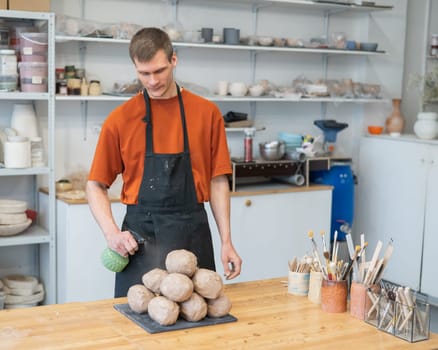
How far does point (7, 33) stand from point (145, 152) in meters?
1.79

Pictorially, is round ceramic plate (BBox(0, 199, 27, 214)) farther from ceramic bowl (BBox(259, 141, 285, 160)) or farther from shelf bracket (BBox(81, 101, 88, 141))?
ceramic bowl (BBox(259, 141, 285, 160))

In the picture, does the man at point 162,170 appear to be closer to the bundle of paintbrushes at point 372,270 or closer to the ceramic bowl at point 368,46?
the bundle of paintbrushes at point 372,270

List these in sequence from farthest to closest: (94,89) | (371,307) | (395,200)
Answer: (395,200) → (94,89) → (371,307)

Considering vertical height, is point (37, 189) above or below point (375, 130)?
below

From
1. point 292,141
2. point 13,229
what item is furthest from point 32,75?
point 292,141

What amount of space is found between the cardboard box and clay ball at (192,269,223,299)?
2394mm

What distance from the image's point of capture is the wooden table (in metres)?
1.91

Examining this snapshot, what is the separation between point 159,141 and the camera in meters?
2.67

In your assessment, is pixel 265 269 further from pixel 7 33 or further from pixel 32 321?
pixel 32 321

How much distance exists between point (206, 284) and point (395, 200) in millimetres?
3221

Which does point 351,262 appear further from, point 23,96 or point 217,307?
point 23,96

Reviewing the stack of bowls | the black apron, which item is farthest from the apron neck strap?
the stack of bowls

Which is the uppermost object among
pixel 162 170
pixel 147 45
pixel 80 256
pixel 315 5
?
pixel 315 5

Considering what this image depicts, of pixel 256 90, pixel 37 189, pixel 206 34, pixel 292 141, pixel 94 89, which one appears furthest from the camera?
pixel 292 141
